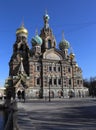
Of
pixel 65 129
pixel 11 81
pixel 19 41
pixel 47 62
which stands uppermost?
pixel 19 41

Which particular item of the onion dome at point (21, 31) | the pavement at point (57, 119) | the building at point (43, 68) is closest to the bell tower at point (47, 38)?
the building at point (43, 68)

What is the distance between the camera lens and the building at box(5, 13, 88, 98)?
7583 cm

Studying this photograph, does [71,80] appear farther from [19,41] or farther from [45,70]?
[19,41]

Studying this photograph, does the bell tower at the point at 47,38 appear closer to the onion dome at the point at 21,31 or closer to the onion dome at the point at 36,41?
the onion dome at the point at 36,41

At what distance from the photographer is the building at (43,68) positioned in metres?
75.8

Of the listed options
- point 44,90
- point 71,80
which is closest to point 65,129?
point 44,90

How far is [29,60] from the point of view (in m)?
76.4

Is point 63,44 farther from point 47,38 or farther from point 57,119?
point 57,119

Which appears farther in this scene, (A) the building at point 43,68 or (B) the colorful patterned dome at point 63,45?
(B) the colorful patterned dome at point 63,45

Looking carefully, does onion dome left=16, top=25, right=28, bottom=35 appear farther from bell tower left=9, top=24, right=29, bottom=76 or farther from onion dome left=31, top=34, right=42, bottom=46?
onion dome left=31, top=34, right=42, bottom=46

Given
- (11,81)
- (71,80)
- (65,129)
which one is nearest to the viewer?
(65,129)

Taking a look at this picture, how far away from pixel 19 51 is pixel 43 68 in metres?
9.59

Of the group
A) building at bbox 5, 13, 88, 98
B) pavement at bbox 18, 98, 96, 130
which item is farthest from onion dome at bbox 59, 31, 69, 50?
pavement at bbox 18, 98, 96, 130

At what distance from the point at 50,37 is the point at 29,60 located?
12.2m
